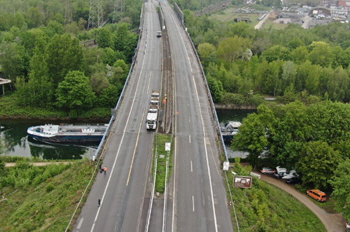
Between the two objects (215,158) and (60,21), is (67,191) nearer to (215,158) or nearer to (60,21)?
(215,158)

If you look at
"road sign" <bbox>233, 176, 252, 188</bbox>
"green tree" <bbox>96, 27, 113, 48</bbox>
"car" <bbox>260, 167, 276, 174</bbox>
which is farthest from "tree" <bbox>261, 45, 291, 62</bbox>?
"road sign" <bbox>233, 176, 252, 188</bbox>

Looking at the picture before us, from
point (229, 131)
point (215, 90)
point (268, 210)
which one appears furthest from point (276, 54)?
point (268, 210)

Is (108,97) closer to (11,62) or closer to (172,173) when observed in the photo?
(11,62)

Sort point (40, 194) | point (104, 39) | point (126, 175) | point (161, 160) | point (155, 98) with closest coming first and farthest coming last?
point (126, 175), point (40, 194), point (161, 160), point (155, 98), point (104, 39)

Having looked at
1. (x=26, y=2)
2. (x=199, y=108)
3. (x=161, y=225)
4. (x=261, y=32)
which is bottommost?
A: (x=161, y=225)

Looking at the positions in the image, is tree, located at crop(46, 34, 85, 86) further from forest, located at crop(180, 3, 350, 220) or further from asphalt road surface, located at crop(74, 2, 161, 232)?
forest, located at crop(180, 3, 350, 220)

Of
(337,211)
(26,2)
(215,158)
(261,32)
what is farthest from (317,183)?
(26,2)
